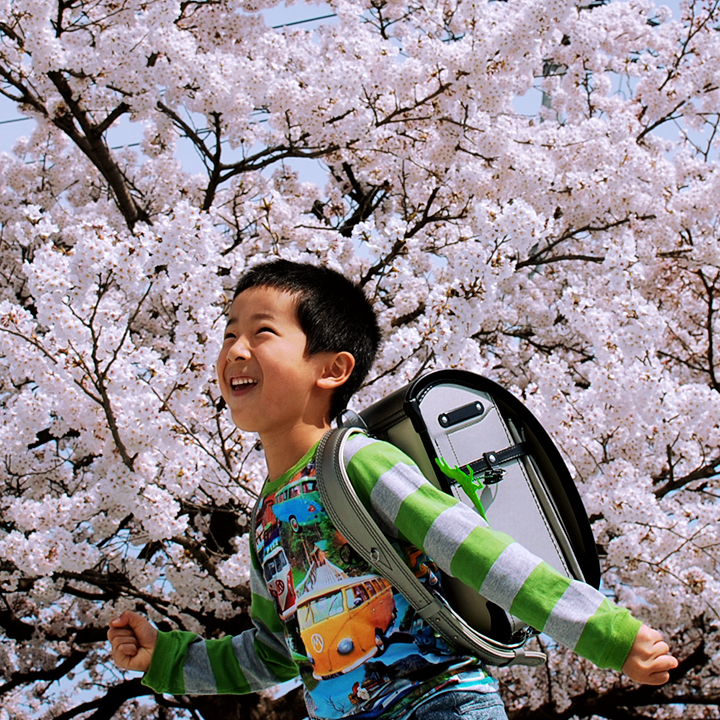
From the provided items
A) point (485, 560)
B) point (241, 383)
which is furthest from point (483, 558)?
point (241, 383)

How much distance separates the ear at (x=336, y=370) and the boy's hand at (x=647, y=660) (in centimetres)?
83

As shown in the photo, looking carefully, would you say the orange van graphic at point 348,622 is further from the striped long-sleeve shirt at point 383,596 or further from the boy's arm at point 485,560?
the boy's arm at point 485,560

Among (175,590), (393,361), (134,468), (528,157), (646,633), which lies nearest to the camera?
(646,633)

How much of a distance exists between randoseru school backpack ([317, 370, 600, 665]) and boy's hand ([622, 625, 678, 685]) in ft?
1.09

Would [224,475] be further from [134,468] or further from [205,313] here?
[205,313]

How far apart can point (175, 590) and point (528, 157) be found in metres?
4.00

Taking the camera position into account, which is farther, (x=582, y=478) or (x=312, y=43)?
(x=312, y=43)

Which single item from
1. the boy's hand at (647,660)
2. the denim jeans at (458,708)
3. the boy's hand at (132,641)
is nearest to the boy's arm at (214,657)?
the boy's hand at (132,641)

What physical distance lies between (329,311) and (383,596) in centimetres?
64

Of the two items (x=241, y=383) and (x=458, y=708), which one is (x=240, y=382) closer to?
(x=241, y=383)

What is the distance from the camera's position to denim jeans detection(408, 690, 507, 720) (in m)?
1.35

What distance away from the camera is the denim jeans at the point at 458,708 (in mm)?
1349

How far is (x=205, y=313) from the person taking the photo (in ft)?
12.2

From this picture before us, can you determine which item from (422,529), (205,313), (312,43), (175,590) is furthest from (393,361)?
(312,43)
